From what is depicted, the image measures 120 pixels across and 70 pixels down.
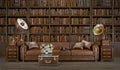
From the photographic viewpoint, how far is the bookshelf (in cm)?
1164

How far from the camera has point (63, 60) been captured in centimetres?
998

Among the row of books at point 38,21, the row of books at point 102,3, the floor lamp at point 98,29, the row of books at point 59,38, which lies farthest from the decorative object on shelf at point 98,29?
the row of books at point 38,21

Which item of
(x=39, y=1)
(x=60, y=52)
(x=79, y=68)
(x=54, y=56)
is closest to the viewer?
(x=79, y=68)

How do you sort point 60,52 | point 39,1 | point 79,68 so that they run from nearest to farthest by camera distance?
point 79,68 < point 60,52 < point 39,1

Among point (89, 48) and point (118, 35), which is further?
point (118, 35)

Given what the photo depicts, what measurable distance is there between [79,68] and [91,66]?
56 centimetres

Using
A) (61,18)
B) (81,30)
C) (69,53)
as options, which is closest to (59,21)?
(61,18)

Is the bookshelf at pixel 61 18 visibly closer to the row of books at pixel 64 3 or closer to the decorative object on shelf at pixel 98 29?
the row of books at pixel 64 3

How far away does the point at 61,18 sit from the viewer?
11734 millimetres

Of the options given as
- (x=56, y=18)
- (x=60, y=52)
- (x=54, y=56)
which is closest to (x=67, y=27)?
(x=56, y=18)

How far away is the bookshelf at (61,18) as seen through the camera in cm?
1164

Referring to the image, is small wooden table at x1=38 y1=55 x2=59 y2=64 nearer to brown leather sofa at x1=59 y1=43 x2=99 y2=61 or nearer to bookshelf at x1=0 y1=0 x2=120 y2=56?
brown leather sofa at x1=59 y1=43 x2=99 y2=61

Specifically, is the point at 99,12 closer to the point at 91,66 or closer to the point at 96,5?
Result: the point at 96,5

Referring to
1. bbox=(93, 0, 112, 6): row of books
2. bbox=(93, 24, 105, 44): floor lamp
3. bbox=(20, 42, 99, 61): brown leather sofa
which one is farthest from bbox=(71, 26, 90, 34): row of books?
bbox=(20, 42, 99, 61): brown leather sofa
